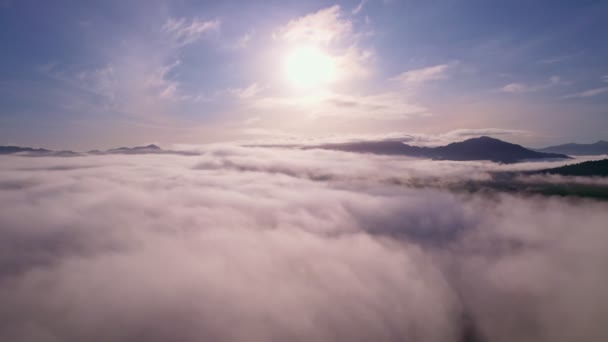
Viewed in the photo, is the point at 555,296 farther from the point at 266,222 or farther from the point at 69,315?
the point at 69,315

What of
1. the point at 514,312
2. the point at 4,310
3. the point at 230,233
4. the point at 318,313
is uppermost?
the point at 230,233

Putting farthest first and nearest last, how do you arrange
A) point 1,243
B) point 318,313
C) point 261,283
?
point 1,243 → point 261,283 → point 318,313

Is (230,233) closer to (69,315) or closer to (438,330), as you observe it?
(69,315)

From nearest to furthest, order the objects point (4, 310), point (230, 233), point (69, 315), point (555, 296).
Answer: point (69, 315), point (4, 310), point (555, 296), point (230, 233)

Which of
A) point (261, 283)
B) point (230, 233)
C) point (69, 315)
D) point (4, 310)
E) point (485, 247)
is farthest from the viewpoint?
point (485, 247)

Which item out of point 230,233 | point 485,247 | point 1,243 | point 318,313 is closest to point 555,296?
point 485,247

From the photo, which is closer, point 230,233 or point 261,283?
point 261,283

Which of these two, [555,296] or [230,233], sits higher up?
[230,233]

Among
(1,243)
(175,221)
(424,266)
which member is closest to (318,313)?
(424,266)

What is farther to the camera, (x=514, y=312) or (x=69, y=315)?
(x=514, y=312)
